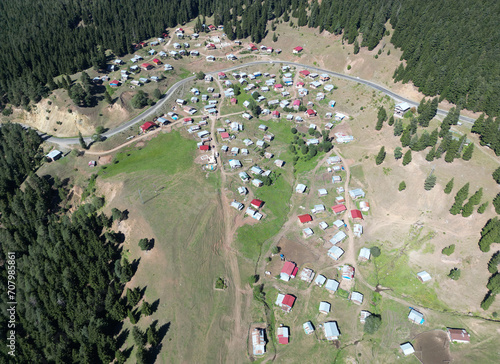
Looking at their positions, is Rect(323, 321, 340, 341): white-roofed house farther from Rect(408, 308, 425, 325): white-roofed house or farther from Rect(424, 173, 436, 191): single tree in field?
Rect(424, 173, 436, 191): single tree in field

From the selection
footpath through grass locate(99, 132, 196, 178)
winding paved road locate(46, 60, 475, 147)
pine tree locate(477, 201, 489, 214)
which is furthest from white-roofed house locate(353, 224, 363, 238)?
footpath through grass locate(99, 132, 196, 178)

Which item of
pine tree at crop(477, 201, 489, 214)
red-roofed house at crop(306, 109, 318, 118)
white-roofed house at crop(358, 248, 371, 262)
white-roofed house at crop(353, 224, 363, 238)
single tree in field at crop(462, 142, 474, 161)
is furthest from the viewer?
red-roofed house at crop(306, 109, 318, 118)

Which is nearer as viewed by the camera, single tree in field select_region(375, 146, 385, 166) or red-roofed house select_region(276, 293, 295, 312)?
red-roofed house select_region(276, 293, 295, 312)

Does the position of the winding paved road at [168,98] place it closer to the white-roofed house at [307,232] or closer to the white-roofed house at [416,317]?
the white-roofed house at [307,232]

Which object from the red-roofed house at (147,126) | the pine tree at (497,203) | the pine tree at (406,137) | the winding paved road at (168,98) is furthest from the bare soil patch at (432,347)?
the red-roofed house at (147,126)

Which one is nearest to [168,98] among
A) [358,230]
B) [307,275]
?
[358,230]

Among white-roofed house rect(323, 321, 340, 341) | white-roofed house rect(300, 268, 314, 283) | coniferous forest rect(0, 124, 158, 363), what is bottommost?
coniferous forest rect(0, 124, 158, 363)
